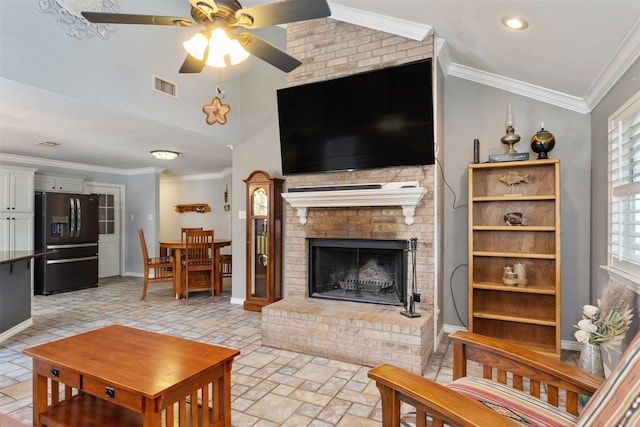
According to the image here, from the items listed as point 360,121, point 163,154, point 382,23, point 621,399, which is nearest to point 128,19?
point 360,121

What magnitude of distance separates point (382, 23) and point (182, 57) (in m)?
2.41

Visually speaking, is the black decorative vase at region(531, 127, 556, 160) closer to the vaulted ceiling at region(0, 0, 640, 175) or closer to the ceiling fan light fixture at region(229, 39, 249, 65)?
the vaulted ceiling at region(0, 0, 640, 175)

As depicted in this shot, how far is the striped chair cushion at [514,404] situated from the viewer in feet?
4.39

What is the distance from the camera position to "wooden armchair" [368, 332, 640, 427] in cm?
101

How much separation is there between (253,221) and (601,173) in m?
3.59

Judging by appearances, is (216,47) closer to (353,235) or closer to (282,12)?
(282,12)

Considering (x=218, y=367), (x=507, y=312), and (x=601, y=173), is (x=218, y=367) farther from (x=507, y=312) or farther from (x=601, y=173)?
(x=601, y=173)

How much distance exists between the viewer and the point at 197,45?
7.18ft

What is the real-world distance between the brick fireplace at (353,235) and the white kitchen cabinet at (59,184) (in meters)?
5.18

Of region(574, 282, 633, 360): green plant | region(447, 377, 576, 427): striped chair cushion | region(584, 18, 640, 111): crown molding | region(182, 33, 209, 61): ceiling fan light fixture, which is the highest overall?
region(182, 33, 209, 61): ceiling fan light fixture

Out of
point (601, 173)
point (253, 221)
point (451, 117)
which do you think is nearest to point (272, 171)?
point (253, 221)

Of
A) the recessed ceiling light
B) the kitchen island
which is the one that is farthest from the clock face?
the recessed ceiling light

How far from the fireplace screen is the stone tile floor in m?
0.70

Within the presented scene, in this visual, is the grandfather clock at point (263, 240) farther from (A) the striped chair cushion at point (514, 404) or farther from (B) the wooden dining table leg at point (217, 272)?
(A) the striped chair cushion at point (514, 404)
